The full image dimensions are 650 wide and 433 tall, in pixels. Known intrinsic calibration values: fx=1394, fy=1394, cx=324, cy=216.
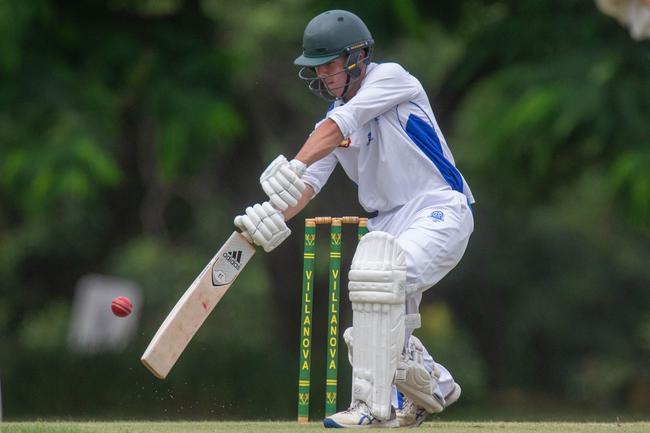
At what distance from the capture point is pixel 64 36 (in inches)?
412

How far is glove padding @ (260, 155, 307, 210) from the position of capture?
4645mm

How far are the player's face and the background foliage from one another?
4.38 metres

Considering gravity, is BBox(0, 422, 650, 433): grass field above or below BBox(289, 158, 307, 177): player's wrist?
below

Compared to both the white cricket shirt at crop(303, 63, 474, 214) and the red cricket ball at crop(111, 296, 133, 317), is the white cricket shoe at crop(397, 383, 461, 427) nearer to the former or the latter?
the white cricket shirt at crop(303, 63, 474, 214)

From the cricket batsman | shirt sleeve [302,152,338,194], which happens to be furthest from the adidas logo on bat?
shirt sleeve [302,152,338,194]

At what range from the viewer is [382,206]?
5.08 m

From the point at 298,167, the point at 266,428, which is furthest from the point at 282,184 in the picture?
the point at 266,428

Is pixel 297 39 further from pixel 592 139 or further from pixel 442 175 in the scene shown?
pixel 442 175

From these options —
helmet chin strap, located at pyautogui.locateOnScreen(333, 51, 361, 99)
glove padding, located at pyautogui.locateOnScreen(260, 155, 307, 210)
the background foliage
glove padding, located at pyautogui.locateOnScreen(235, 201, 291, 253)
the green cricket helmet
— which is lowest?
the background foliage

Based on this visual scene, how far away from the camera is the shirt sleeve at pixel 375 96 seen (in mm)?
4777

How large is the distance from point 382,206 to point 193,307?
793 millimetres

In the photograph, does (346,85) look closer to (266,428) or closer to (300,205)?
(300,205)

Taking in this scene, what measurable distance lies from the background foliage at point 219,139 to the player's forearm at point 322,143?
4601mm

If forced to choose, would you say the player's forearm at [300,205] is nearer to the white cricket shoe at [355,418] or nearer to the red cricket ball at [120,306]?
the red cricket ball at [120,306]
